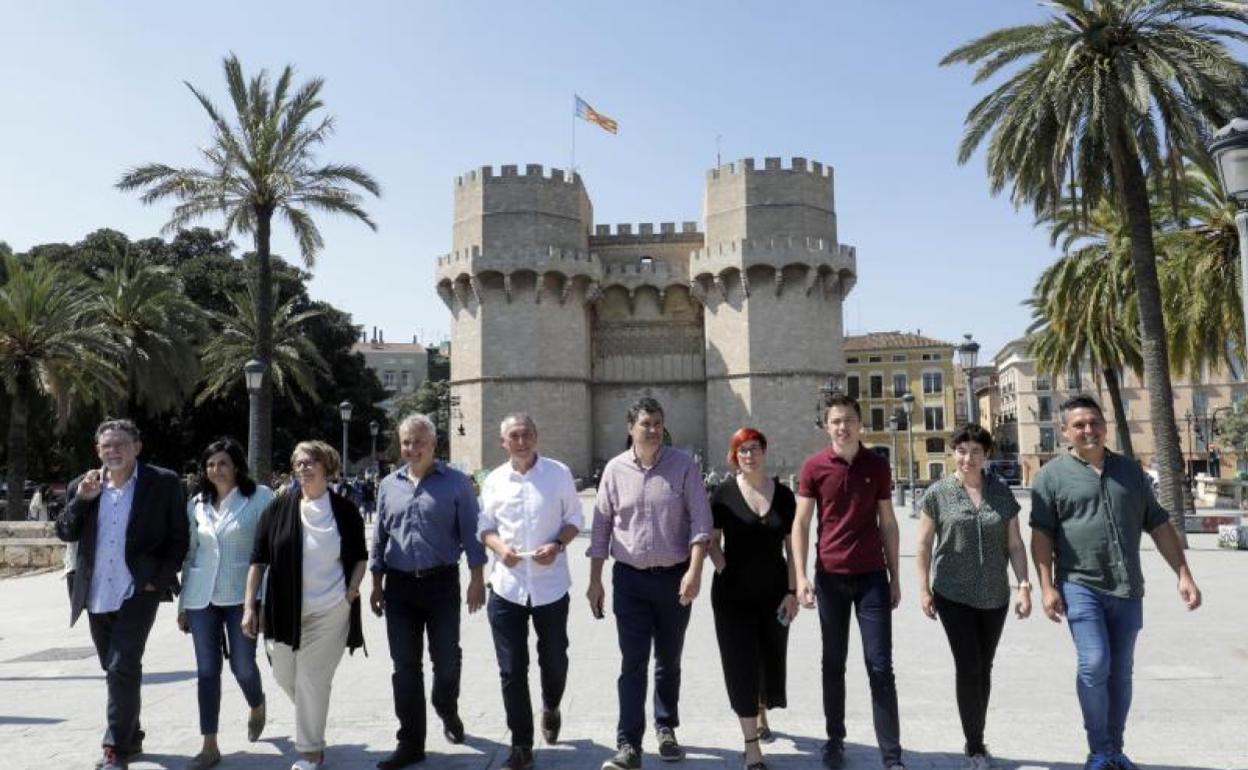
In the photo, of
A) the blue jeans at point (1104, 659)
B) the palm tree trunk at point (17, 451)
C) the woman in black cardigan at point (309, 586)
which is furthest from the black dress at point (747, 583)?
the palm tree trunk at point (17, 451)

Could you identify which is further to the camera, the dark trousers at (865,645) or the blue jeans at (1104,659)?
the dark trousers at (865,645)

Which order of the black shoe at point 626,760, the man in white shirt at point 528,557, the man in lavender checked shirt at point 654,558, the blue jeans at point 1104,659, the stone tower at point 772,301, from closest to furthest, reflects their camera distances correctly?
1. the blue jeans at point 1104,659
2. the black shoe at point 626,760
3. the man in lavender checked shirt at point 654,558
4. the man in white shirt at point 528,557
5. the stone tower at point 772,301

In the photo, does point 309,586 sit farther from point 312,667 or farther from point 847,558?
point 847,558

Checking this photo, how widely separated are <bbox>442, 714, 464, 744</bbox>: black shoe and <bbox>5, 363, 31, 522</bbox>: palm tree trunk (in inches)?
730

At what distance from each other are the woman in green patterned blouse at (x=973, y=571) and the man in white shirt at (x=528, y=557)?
1.72 meters

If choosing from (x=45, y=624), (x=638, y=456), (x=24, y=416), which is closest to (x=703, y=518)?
(x=638, y=456)

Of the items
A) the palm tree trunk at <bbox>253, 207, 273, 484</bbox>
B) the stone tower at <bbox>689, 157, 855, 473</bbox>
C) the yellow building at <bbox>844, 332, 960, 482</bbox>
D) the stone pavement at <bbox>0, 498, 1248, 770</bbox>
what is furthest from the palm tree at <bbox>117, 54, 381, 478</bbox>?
the yellow building at <bbox>844, 332, 960, 482</bbox>

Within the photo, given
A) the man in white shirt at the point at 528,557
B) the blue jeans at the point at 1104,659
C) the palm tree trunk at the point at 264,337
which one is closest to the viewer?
the blue jeans at the point at 1104,659

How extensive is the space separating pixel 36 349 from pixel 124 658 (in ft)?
60.4

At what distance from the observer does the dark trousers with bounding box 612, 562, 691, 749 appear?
4309 mm

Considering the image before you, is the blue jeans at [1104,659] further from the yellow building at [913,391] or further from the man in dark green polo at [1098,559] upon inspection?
the yellow building at [913,391]

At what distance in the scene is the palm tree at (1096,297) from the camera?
19.0m

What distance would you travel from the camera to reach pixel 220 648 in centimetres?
465

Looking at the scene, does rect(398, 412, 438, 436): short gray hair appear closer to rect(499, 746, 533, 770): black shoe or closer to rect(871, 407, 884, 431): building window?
rect(499, 746, 533, 770): black shoe
